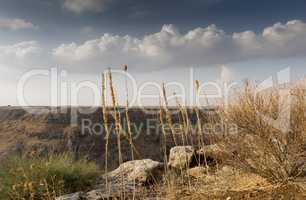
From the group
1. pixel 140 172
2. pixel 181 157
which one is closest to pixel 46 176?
pixel 140 172

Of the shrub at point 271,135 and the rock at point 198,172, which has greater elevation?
the shrub at point 271,135

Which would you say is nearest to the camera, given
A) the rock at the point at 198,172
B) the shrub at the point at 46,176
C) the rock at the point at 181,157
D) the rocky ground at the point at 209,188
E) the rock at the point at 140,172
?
the rocky ground at the point at 209,188

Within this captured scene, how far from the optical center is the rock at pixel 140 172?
6.33 metres

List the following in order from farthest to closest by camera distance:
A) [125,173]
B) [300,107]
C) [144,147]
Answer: [144,147] < [125,173] < [300,107]

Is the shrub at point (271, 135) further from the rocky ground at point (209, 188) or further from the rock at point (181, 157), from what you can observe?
the rock at point (181, 157)

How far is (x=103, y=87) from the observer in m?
2.94

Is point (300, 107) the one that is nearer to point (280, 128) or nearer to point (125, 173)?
point (280, 128)

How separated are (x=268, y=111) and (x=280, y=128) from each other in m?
0.26

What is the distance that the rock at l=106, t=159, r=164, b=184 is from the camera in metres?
6.33

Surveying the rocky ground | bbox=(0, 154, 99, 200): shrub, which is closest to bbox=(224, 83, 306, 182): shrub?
the rocky ground

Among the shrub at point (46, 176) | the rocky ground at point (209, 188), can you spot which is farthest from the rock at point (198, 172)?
the shrub at point (46, 176)

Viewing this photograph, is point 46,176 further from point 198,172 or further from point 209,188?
point 209,188

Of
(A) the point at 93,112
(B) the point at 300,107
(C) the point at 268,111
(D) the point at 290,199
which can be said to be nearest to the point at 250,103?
(C) the point at 268,111

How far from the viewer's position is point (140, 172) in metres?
6.45
